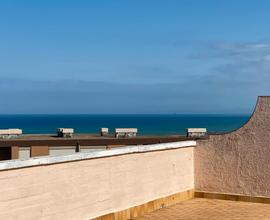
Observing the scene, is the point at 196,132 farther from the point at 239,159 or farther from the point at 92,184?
the point at 92,184

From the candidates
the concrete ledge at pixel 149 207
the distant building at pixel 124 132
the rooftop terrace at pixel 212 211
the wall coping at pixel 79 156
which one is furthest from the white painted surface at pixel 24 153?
the rooftop terrace at pixel 212 211

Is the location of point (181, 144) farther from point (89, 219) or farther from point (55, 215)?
point (55, 215)

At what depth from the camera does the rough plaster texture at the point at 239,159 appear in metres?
12.6

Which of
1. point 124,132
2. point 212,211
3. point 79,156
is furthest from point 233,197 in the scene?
point 124,132

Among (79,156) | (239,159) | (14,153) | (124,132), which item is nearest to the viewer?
(79,156)

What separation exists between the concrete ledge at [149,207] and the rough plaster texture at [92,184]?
96mm

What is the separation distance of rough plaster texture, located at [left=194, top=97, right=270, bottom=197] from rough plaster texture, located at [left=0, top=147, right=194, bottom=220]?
1.22 ft

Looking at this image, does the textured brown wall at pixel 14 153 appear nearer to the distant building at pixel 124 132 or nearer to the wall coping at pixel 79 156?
the distant building at pixel 124 132

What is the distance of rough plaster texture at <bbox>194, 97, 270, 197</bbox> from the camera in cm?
1255

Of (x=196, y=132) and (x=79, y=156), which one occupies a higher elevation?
(x=196, y=132)

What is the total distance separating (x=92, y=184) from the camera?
32.3 ft

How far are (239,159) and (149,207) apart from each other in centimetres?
265

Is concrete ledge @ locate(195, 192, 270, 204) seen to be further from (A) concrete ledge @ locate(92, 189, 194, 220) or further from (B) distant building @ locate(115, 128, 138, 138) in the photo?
(B) distant building @ locate(115, 128, 138, 138)

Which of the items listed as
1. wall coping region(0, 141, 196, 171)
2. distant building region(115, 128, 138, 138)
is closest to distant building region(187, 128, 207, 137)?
distant building region(115, 128, 138, 138)
